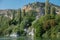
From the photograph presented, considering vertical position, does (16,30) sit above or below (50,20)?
below

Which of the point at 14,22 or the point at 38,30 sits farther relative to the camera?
the point at 14,22

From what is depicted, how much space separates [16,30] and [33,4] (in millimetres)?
47285

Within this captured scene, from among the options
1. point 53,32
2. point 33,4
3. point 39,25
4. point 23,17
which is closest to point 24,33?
point 23,17

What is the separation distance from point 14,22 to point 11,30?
1043 centimetres

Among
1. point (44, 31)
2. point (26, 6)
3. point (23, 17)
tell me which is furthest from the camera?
point (26, 6)

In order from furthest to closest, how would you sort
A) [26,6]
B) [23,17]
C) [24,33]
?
[26,6]
[23,17]
[24,33]

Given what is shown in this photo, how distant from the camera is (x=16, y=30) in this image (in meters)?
81.9

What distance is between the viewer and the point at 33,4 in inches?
5037

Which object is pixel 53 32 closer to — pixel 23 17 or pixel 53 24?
pixel 53 24

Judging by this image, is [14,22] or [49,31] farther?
[14,22]

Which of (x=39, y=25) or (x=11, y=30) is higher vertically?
(x=39, y=25)

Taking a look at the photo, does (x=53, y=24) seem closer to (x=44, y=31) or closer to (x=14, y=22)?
(x=44, y=31)

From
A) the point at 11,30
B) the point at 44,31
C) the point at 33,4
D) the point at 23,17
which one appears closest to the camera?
the point at 44,31

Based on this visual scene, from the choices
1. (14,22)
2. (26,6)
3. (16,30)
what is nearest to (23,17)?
(14,22)
